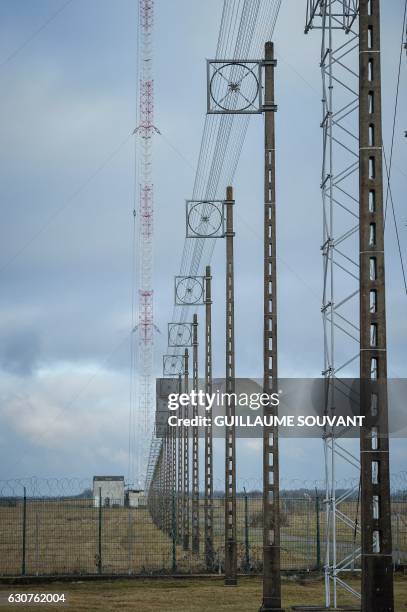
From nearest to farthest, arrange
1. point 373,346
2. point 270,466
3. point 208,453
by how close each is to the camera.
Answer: point 373,346 < point 270,466 < point 208,453

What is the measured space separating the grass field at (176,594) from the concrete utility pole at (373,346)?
936 cm

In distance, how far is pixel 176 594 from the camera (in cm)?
2939

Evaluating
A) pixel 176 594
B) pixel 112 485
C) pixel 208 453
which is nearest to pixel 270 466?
pixel 176 594

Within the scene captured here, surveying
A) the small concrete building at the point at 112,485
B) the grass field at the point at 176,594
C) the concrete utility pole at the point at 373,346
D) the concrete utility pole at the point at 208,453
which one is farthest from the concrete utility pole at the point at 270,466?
the small concrete building at the point at 112,485

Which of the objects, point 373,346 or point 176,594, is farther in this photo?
point 176,594

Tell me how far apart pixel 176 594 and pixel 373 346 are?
53.0 feet

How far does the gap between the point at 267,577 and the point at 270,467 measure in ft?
7.81

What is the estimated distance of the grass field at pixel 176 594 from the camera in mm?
25547

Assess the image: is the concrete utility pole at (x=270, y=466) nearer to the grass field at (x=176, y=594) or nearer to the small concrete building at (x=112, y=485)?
the grass field at (x=176, y=594)

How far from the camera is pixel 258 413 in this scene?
34.8 metres

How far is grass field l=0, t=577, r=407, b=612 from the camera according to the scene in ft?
83.8

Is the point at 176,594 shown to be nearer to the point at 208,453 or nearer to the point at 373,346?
the point at 208,453

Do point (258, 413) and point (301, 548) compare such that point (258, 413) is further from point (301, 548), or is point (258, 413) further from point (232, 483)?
point (301, 548)

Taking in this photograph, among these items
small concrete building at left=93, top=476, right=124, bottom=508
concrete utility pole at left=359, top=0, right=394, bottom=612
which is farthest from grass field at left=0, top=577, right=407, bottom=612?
small concrete building at left=93, top=476, right=124, bottom=508
